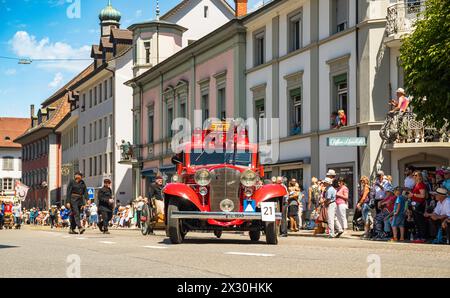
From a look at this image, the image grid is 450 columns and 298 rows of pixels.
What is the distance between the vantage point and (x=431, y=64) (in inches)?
848

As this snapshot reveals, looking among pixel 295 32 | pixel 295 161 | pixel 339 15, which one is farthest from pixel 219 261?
pixel 295 32

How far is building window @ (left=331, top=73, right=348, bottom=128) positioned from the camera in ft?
104

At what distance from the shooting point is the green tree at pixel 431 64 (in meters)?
21.2

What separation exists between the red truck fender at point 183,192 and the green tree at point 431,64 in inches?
265

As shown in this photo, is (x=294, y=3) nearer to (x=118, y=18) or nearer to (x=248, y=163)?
(x=248, y=163)

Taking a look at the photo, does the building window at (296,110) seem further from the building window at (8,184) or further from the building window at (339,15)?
the building window at (8,184)

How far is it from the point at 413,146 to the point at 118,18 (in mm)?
66331

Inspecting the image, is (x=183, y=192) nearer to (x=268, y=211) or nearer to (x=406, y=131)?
(x=268, y=211)

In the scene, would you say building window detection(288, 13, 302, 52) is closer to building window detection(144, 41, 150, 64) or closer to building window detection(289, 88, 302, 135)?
building window detection(289, 88, 302, 135)

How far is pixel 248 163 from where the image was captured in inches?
802

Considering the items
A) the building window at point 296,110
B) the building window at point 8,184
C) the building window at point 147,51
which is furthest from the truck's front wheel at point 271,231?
the building window at point 8,184

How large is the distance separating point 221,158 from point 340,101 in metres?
13.1

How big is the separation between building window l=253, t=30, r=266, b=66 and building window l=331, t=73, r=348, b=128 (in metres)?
7.82
